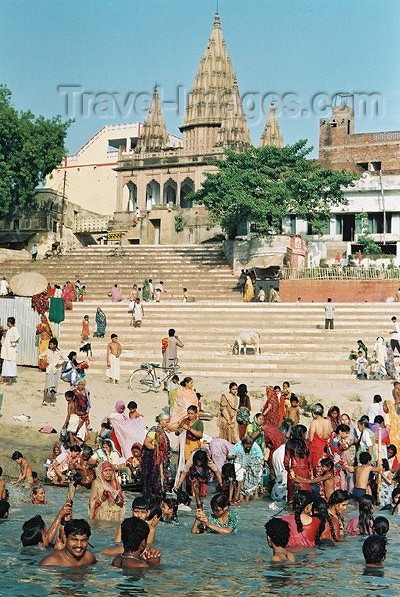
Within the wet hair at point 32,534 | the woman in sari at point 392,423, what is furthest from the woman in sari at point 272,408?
the wet hair at point 32,534

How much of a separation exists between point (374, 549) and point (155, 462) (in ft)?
11.4

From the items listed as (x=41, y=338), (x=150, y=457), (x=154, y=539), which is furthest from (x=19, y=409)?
(x=154, y=539)

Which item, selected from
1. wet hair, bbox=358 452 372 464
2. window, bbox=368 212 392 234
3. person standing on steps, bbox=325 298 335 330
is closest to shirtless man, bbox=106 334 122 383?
person standing on steps, bbox=325 298 335 330

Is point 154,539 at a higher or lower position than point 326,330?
lower

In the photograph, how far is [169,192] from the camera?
55625 millimetres

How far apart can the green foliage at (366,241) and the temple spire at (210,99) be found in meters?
17.2

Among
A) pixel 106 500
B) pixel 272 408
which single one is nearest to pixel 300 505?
pixel 106 500

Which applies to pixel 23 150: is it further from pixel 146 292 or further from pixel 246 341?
pixel 246 341

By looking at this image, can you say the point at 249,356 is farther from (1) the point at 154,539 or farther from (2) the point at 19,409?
(1) the point at 154,539

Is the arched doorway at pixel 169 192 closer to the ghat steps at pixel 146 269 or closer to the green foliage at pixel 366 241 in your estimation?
the ghat steps at pixel 146 269

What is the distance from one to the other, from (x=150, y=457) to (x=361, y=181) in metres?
30.5

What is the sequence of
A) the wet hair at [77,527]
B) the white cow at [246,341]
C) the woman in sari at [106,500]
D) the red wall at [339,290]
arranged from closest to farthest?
the wet hair at [77,527] < the woman in sari at [106,500] < the white cow at [246,341] < the red wall at [339,290]

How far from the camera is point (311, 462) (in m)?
12.8

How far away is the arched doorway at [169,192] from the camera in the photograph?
54.8 meters
